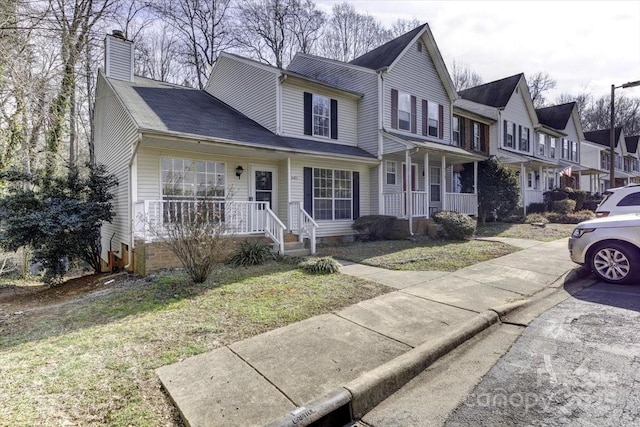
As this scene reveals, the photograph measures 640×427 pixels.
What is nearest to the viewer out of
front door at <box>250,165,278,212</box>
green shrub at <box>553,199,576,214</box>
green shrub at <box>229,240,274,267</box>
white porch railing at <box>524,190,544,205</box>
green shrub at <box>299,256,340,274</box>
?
green shrub at <box>299,256,340,274</box>

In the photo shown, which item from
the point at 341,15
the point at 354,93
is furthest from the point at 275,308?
the point at 341,15

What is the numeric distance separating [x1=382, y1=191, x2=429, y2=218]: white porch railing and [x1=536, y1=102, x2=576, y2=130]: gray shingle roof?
2074cm

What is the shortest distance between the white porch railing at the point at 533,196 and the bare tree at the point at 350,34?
17.2 meters

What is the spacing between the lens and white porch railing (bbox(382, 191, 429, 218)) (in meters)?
12.8

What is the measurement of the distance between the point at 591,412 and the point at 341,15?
31700 millimetres

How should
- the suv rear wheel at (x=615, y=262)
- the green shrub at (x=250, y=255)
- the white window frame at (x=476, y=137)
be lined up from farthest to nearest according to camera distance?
the white window frame at (x=476, y=137) < the green shrub at (x=250, y=255) < the suv rear wheel at (x=615, y=262)

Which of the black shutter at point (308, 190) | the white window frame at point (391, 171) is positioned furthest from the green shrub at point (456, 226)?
the black shutter at point (308, 190)

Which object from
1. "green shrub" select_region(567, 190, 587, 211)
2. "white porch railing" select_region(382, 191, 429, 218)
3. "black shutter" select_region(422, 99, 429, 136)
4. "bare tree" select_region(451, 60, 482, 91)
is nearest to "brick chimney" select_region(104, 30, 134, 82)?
"white porch railing" select_region(382, 191, 429, 218)

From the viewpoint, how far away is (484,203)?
15.7 meters

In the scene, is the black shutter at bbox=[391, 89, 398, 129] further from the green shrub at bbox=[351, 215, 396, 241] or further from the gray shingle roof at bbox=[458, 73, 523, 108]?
the gray shingle roof at bbox=[458, 73, 523, 108]

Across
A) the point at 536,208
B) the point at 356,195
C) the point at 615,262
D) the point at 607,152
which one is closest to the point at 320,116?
the point at 356,195

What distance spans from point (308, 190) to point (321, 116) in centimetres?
327

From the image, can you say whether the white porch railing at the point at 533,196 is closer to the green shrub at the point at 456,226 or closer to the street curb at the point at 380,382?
the green shrub at the point at 456,226

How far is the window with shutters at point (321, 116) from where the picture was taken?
12789 mm
